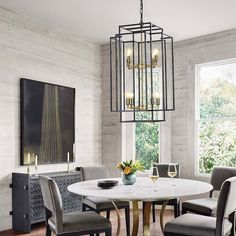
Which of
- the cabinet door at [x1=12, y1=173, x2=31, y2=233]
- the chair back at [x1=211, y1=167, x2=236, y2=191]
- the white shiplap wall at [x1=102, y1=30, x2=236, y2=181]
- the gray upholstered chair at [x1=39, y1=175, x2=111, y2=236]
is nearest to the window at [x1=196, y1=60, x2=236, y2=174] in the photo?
the white shiplap wall at [x1=102, y1=30, x2=236, y2=181]

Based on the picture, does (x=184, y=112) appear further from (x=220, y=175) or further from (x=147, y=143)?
(x=220, y=175)

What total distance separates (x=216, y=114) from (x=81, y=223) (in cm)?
332

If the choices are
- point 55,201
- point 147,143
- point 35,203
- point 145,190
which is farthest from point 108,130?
point 55,201

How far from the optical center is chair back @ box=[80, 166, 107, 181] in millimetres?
4664

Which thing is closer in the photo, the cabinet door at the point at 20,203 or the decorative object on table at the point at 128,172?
the decorative object on table at the point at 128,172

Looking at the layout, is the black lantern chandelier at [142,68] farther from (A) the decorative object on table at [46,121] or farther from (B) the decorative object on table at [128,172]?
(A) the decorative object on table at [46,121]

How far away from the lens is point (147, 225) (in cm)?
375

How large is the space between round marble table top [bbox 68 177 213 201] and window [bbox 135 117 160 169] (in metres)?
2.33

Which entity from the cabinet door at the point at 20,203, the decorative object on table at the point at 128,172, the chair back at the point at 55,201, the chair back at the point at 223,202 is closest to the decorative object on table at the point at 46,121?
the cabinet door at the point at 20,203

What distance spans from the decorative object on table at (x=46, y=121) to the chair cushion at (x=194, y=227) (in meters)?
2.51

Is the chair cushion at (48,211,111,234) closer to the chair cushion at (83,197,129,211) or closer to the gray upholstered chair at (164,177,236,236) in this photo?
the gray upholstered chair at (164,177,236,236)

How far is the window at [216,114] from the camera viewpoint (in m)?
5.75

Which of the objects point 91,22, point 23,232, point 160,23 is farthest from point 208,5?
point 23,232

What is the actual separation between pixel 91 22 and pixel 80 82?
1102mm
